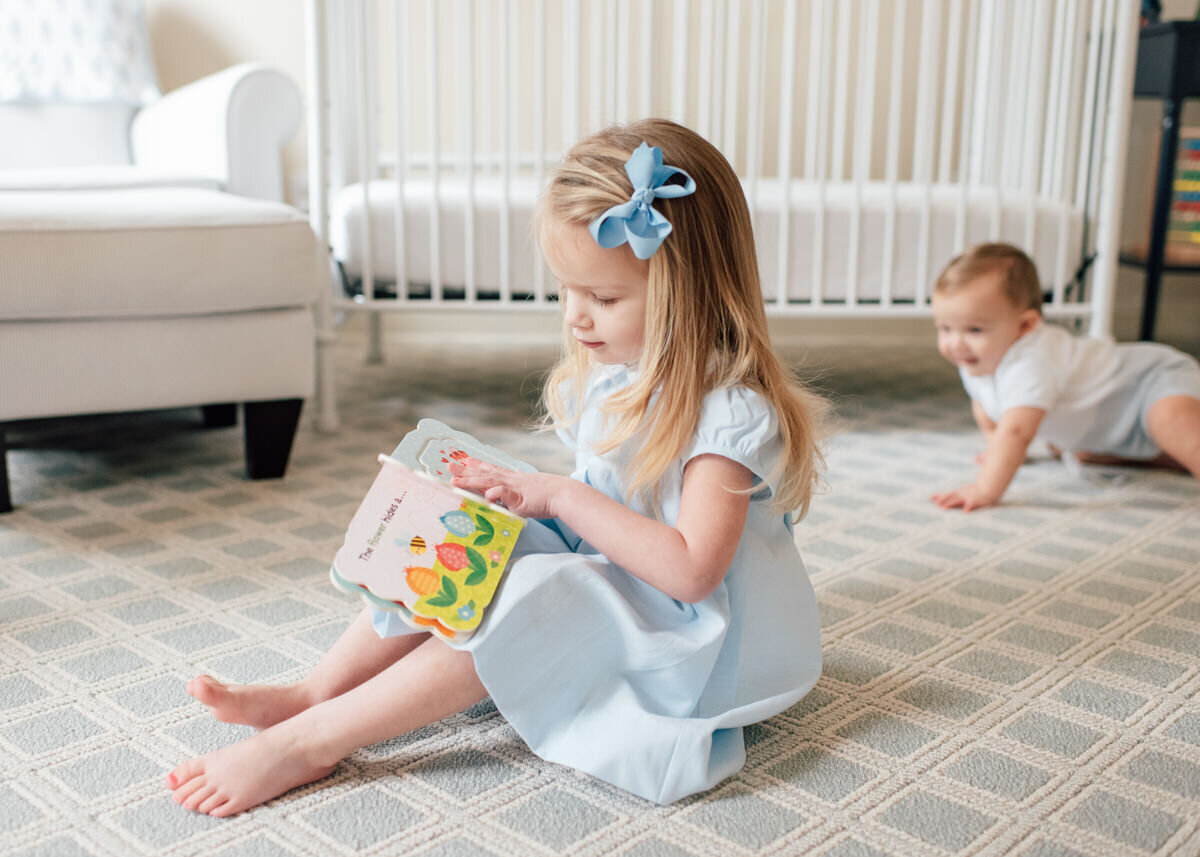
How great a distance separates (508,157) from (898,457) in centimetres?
78

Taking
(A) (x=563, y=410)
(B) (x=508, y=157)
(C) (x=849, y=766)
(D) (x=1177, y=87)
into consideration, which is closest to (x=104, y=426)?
(B) (x=508, y=157)

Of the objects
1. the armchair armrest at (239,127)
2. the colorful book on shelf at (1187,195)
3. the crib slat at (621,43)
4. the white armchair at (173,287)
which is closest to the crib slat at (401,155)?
the white armchair at (173,287)

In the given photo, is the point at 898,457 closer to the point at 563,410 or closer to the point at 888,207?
the point at 888,207

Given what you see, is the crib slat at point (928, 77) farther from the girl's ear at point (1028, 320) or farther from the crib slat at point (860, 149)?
the girl's ear at point (1028, 320)

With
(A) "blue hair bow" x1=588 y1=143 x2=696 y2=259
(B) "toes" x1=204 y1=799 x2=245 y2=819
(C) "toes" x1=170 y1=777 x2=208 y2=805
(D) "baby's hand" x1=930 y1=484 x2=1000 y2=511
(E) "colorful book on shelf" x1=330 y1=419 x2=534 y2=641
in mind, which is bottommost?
(D) "baby's hand" x1=930 y1=484 x2=1000 y2=511

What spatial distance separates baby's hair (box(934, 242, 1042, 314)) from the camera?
159 cm

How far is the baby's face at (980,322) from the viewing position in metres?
1.59

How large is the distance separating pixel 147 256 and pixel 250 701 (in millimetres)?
757

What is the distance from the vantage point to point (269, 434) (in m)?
1.57

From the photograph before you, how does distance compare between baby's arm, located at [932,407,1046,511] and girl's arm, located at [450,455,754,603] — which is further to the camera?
baby's arm, located at [932,407,1046,511]

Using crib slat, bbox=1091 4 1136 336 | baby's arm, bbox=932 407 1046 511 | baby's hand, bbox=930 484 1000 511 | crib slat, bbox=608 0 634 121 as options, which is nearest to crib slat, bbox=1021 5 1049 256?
crib slat, bbox=1091 4 1136 336

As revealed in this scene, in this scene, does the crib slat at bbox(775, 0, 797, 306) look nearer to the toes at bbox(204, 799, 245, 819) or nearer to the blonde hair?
the blonde hair

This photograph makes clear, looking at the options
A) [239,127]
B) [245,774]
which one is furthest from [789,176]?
[245,774]

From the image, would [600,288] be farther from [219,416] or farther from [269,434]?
[219,416]
